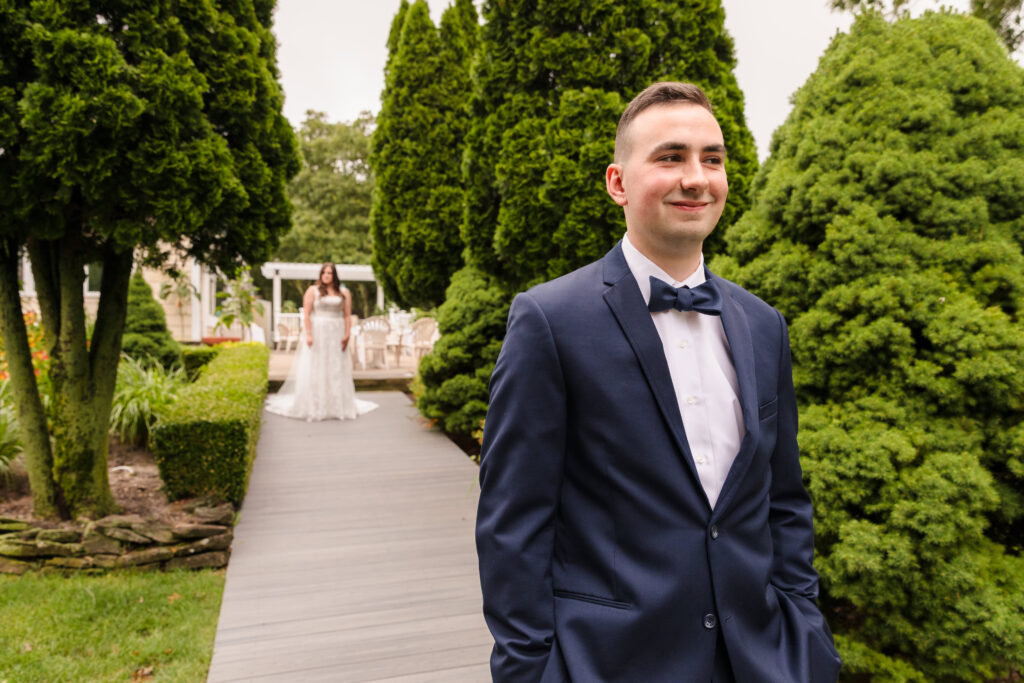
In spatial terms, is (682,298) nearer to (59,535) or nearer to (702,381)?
(702,381)

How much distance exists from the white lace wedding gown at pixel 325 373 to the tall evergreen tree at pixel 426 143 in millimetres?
1294

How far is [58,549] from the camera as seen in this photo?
4.41 meters

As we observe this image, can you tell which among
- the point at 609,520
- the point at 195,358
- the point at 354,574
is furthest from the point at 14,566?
the point at 195,358

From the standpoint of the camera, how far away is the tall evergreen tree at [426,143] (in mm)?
10102

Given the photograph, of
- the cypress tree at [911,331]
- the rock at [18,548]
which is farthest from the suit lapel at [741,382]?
the rock at [18,548]

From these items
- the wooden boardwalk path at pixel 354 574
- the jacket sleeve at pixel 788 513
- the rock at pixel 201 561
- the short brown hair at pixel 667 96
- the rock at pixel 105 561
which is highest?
the short brown hair at pixel 667 96

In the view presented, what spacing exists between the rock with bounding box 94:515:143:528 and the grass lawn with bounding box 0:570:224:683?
1.10 ft

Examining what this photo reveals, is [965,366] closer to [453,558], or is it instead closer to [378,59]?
[453,558]

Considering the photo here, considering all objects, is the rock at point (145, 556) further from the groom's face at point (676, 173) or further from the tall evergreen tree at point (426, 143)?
the tall evergreen tree at point (426, 143)

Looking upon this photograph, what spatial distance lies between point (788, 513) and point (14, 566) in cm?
505

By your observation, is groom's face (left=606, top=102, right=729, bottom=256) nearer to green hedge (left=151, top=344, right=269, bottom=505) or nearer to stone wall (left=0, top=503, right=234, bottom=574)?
stone wall (left=0, top=503, right=234, bottom=574)

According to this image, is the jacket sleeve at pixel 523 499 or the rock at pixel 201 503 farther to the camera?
→ the rock at pixel 201 503

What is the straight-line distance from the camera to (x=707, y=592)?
1.43 metres

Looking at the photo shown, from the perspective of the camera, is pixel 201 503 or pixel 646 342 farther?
pixel 201 503
